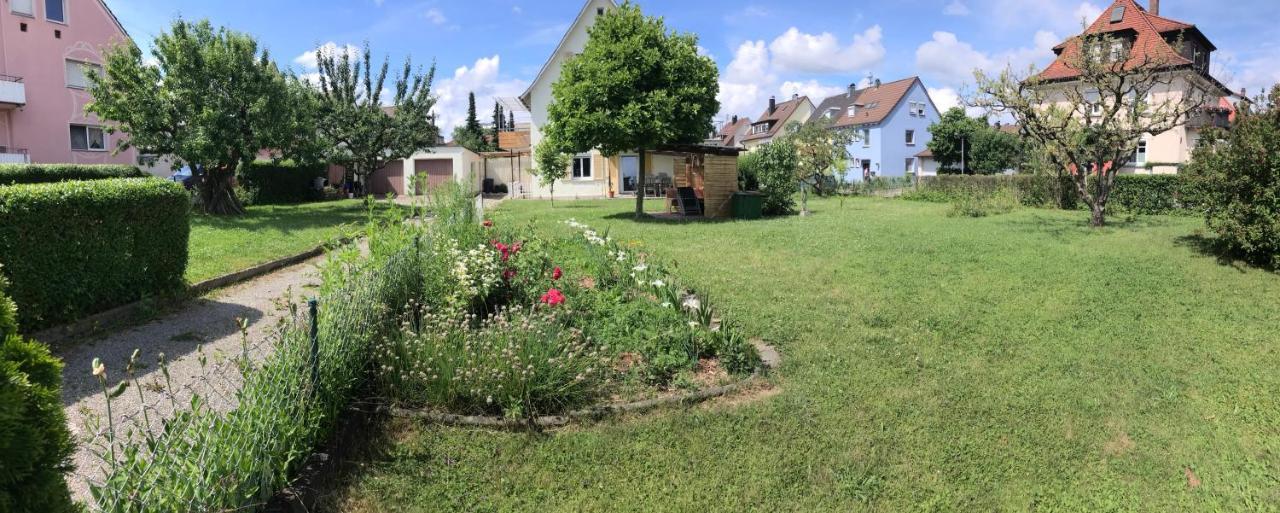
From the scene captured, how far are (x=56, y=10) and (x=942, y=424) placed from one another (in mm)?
33343

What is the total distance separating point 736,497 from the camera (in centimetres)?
401

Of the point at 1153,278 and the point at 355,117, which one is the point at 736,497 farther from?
the point at 355,117

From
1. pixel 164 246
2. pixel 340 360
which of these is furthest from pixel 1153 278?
pixel 164 246

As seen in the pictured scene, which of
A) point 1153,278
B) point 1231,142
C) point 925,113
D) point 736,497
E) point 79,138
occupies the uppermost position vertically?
point 925,113

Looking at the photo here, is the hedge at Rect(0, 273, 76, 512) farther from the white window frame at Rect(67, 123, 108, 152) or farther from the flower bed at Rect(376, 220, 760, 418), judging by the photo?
Answer: the white window frame at Rect(67, 123, 108, 152)

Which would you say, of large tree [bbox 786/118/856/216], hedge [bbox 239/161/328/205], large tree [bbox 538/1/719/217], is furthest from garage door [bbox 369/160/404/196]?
large tree [bbox 538/1/719/217]

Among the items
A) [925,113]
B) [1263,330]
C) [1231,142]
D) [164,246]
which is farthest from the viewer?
[925,113]

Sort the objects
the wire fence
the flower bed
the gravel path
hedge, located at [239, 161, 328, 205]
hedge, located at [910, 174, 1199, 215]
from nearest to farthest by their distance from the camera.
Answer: the wire fence < the gravel path < the flower bed < hedge, located at [910, 174, 1199, 215] < hedge, located at [239, 161, 328, 205]

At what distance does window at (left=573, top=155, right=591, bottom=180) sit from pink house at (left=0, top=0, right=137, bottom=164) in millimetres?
18932

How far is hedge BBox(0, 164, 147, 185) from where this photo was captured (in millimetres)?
15422

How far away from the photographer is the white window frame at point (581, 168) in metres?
34.2

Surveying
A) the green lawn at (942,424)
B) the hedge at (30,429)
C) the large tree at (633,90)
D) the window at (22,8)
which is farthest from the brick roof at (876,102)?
the hedge at (30,429)

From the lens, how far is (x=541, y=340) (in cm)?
500

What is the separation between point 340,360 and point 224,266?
22.7ft
